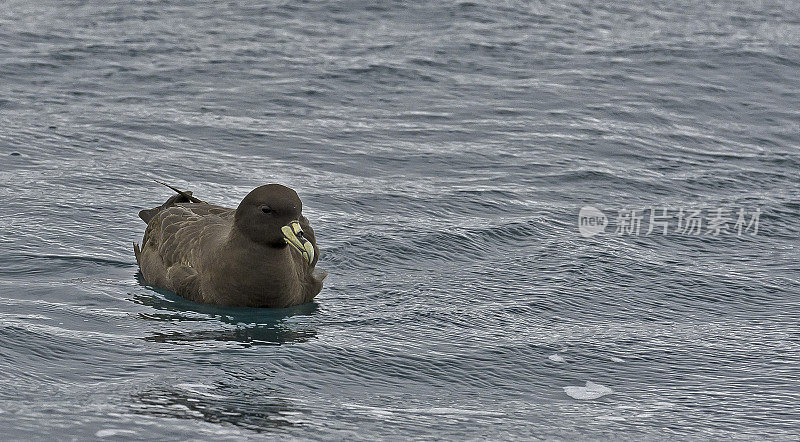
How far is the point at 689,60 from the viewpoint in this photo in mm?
17328

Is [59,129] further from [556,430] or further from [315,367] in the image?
[556,430]

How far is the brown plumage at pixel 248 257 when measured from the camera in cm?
852

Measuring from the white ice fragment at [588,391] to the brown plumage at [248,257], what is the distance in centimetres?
193

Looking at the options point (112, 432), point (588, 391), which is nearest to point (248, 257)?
point (112, 432)

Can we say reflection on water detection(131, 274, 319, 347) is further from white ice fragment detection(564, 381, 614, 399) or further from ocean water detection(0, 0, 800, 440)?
white ice fragment detection(564, 381, 614, 399)

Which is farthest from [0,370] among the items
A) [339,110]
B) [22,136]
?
[339,110]

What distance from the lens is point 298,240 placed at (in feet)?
27.5

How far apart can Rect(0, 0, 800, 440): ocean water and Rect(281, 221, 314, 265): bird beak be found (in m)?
0.52

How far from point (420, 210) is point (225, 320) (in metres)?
3.17

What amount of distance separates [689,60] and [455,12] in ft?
11.6

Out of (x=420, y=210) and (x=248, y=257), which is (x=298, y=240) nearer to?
(x=248, y=257)

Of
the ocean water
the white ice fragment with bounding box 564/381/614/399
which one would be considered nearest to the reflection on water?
the ocean water

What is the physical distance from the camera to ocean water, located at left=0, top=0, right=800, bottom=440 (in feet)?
23.7

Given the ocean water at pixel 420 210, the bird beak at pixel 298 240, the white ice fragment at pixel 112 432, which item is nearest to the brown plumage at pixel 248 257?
the bird beak at pixel 298 240
